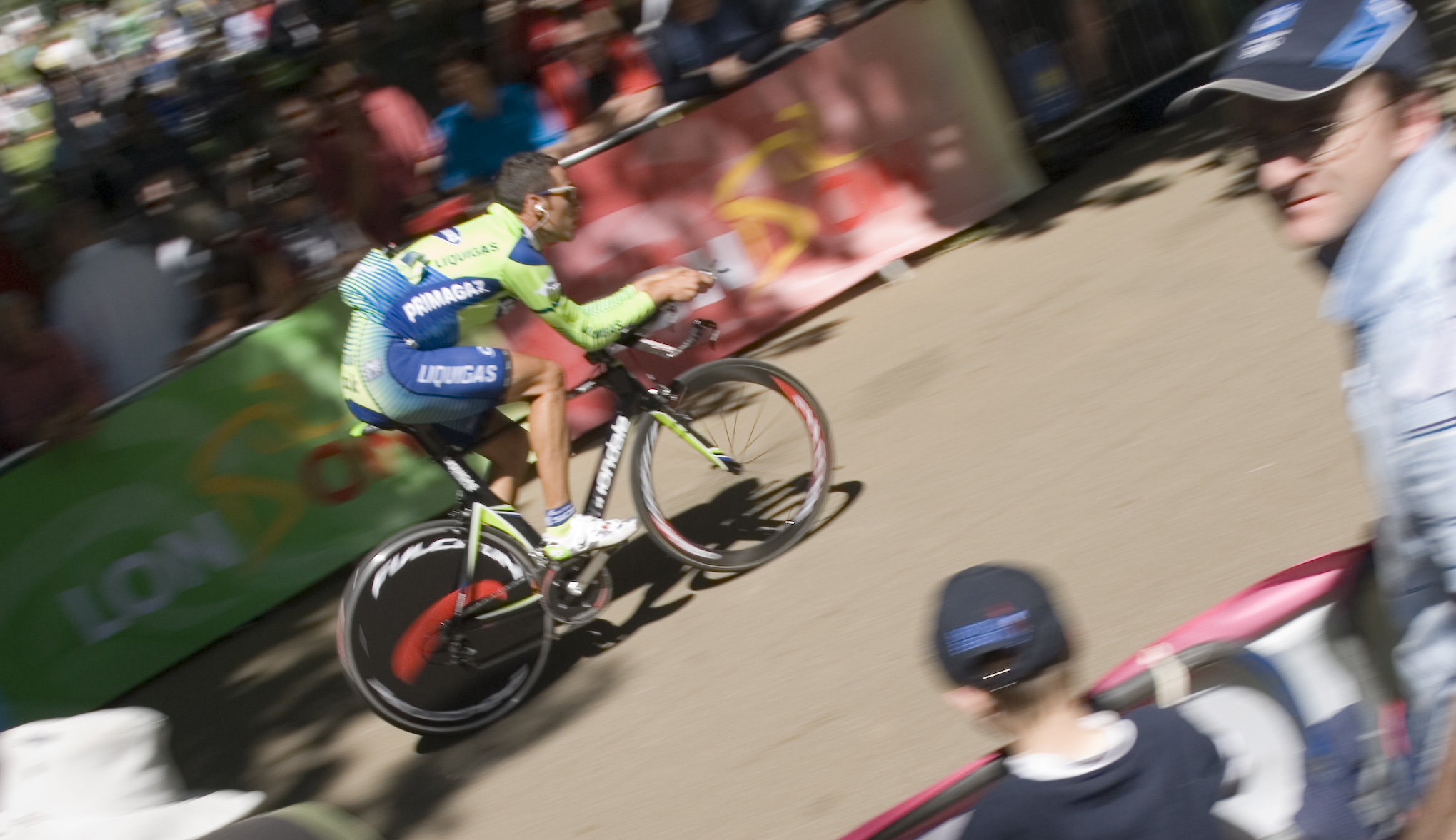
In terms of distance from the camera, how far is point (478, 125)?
8.20 meters

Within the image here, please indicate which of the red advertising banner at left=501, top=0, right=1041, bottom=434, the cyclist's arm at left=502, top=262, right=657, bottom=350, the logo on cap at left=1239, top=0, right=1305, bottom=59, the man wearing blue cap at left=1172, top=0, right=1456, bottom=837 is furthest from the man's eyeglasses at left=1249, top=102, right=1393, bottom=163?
the red advertising banner at left=501, top=0, right=1041, bottom=434

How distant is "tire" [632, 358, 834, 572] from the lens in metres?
5.46

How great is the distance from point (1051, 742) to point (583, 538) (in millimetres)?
3252

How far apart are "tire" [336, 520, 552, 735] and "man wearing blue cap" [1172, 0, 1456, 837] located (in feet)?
12.2

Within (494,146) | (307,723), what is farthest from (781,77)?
(307,723)

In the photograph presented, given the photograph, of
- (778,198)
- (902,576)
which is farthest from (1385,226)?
(778,198)

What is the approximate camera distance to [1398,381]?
177 centimetres

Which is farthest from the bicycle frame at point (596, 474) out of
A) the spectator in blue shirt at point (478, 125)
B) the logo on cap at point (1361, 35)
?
the logo on cap at point (1361, 35)

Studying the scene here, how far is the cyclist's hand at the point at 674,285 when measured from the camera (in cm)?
527

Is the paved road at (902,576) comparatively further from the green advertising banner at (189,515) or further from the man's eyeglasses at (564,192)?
the man's eyeglasses at (564,192)

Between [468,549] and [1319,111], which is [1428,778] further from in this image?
[468,549]

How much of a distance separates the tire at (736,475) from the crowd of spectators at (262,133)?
2893 mm

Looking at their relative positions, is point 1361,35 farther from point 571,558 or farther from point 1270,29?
point 571,558

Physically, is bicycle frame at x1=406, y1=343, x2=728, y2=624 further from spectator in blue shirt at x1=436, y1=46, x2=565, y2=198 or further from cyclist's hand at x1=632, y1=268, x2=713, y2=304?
spectator in blue shirt at x1=436, y1=46, x2=565, y2=198
